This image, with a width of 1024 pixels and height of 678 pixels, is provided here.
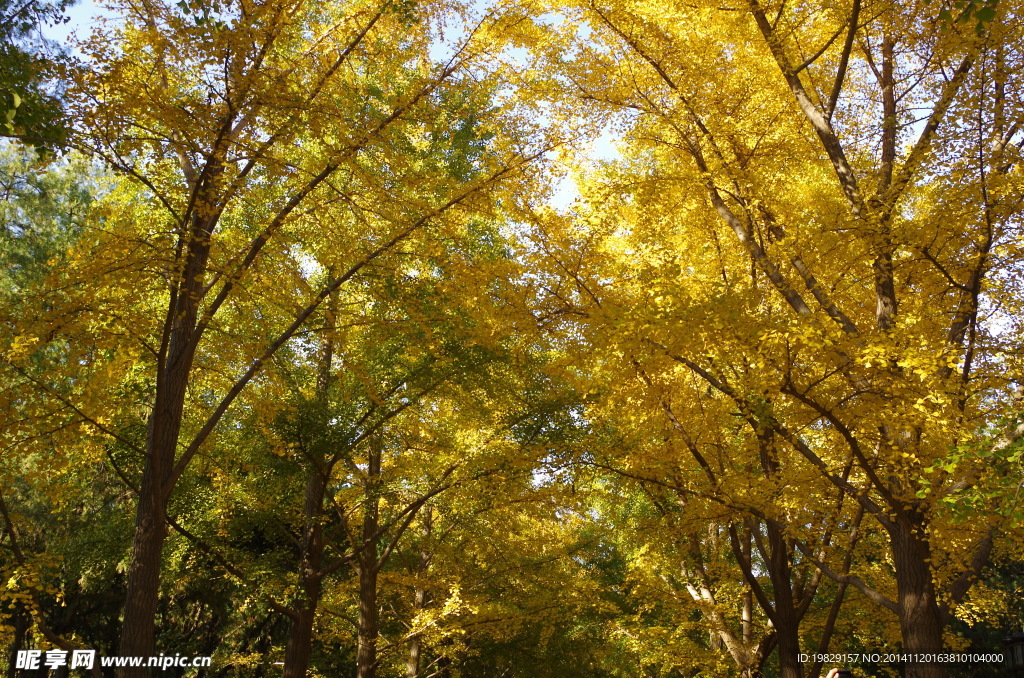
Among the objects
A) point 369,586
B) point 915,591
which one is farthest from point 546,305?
point 369,586

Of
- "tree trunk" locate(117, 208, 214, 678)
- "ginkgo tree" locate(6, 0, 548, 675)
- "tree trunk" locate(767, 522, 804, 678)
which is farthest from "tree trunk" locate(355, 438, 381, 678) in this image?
"tree trunk" locate(767, 522, 804, 678)

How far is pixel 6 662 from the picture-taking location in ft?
58.4

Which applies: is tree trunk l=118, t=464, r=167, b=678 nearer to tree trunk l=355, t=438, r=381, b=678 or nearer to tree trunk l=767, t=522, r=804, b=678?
tree trunk l=355, t=438, r=381, b=678

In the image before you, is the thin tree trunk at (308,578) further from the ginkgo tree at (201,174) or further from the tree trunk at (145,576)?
the tree trunk at (145,576)

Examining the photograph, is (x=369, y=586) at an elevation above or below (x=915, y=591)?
above

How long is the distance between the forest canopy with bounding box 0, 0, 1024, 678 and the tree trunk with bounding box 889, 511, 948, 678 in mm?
27

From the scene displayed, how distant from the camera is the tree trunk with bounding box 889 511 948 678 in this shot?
539cm

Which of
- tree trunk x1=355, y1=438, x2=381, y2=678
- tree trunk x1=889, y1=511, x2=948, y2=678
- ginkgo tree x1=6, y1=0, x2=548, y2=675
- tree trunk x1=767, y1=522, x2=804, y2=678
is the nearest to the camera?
ginkgo tree x1=6, y1=0, x2=548, y2=675

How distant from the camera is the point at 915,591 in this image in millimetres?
5547

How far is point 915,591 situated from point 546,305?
12.9 ft

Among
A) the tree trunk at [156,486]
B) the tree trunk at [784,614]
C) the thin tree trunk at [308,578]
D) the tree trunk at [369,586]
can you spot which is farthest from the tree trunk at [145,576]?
the tree trunk at [784,614]

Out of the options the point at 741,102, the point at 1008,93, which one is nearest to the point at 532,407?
the point at 741,102

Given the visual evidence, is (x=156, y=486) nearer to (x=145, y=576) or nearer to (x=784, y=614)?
(x=145, y=576)

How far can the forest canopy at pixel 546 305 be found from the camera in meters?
5.00
